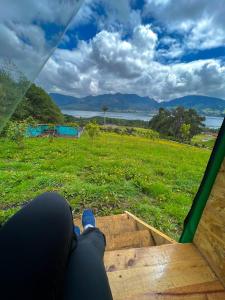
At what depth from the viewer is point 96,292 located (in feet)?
1.89

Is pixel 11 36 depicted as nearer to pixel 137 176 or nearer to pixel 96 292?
pixel 96 292

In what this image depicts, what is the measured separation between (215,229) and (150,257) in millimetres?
340

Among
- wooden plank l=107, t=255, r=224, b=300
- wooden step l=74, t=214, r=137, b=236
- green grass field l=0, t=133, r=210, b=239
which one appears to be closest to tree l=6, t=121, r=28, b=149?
green grass field l=0, t=133, r=210, b=239

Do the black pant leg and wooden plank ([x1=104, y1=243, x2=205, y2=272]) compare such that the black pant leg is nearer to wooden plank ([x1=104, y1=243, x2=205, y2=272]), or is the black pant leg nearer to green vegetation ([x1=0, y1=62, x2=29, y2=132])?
wooden plank ([x1=104, y1=243, x2=205, y2=272])

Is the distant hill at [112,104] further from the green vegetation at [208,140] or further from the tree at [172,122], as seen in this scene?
the green vegetation at [208,140]

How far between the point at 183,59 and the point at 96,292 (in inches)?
153

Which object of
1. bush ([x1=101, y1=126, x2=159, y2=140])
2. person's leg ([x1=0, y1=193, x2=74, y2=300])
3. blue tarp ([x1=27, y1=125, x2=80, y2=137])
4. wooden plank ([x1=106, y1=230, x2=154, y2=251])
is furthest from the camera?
bush ([x1=101, y1=126, x2=159, y2=140])

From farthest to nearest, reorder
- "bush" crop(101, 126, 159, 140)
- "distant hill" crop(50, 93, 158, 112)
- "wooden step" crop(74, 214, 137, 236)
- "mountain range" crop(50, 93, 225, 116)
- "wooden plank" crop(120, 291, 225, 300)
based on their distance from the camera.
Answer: "distant hill" crop(50, 93, 158, 112), "bush" crop(101, 126, 159, 140), "mountain range" crop(50, 93, 225, 116), "wooden step" crop(74, 214, 137, 236), "wooden plank" crop(120, 291, 225, 300)

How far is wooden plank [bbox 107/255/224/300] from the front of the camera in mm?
776

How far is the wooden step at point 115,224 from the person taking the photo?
1.55m

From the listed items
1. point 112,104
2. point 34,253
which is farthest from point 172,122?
point 112,104

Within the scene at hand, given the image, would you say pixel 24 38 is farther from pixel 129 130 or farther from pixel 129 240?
pixel 129 130

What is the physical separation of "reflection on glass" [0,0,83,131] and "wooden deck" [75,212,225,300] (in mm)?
807

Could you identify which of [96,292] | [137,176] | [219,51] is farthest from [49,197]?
[137,176]
